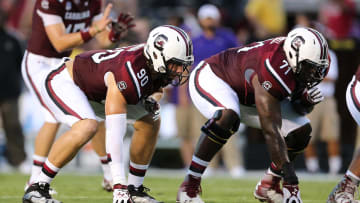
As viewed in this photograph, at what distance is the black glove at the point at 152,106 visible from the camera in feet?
21.0

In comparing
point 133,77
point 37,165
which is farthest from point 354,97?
point 37,165

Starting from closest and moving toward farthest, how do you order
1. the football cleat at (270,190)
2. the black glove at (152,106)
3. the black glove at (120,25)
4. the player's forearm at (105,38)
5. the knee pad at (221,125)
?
the knee pad at (221,125)
the black glove at (152,106)
the football cleat at (270,190)
the black glove at (120,25)
the player's forearm at (105,38)

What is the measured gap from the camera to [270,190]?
22.5 ft

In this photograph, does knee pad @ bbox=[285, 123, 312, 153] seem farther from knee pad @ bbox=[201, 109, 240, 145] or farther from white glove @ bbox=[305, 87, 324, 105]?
knee pad @ bbox=[201, 109, 240, 145]

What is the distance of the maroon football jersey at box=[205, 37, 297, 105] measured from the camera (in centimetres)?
610

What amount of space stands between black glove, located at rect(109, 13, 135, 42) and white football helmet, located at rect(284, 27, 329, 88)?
6.31 feet

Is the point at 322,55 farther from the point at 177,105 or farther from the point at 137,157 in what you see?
the point at 177,105

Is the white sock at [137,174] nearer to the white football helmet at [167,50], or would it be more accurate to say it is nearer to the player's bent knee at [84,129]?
the player's bent knee at [84,129]

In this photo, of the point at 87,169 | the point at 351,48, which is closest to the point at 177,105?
the point at 87,169

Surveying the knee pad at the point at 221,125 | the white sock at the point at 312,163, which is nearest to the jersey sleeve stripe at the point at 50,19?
the knee pad at the point at 221,125

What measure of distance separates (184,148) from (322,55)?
6.28m

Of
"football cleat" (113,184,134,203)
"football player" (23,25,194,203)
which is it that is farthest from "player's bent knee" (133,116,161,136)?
"football cleat" (113,184,134,203)

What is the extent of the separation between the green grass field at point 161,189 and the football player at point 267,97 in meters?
0.74

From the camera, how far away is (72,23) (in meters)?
8.03
